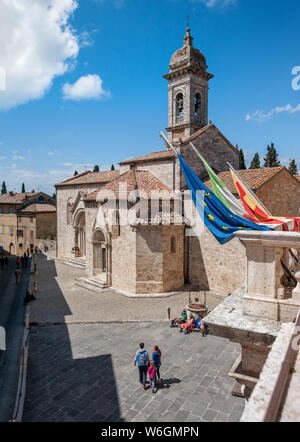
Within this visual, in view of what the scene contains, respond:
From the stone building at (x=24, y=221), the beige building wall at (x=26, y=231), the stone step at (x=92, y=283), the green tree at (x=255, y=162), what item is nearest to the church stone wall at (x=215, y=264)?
the stone step at (x=92, y=283)

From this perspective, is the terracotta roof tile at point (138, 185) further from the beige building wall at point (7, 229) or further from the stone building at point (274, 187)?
the beige building wall at point (7, 229)

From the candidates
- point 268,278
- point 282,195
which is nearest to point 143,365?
point 268,278

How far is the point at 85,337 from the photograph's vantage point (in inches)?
454

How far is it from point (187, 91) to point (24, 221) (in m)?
29.0

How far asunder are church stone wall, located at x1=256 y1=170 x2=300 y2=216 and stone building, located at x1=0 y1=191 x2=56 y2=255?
27.8m

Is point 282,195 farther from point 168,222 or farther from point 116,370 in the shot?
point 116,370

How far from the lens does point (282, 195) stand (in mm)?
17344

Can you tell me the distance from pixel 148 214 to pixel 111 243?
131 inches

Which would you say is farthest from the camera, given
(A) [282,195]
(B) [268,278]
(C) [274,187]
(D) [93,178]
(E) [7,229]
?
(E) [7,229]

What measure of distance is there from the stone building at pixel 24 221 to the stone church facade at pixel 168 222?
20.1 meters

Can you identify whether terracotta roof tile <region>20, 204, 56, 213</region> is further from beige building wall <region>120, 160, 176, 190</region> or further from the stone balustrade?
the stone balustrade

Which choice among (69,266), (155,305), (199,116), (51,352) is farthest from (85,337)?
(199,116)

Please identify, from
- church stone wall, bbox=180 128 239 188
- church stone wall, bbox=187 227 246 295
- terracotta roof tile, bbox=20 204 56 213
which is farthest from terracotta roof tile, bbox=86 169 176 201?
terracotta roof tile, bbox=20 204 56 213

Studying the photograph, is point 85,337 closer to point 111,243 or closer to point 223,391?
point 223,391
